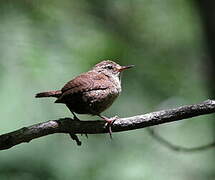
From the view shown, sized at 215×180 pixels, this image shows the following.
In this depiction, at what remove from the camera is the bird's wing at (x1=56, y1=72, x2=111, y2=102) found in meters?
3.59

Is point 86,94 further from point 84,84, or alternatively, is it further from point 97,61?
point 97,61

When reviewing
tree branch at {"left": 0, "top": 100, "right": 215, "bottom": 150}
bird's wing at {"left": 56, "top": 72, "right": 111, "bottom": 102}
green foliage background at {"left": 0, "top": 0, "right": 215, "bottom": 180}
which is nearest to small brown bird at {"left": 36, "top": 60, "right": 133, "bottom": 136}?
bird's wing at {"left": 56, "top": 72, "right": 111, "bottom": 102}

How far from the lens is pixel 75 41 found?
661 centimetres

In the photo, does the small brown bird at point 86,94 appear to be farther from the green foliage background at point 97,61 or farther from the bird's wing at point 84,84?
the green foliage background at point 97,61

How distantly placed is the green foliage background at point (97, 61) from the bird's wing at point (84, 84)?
53.6 inches

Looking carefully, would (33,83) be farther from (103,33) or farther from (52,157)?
(103,33)

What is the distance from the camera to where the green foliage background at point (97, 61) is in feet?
17.8

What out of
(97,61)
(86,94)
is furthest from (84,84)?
(97,61)

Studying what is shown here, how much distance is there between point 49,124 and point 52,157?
221 centimetres

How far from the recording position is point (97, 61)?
588 cm

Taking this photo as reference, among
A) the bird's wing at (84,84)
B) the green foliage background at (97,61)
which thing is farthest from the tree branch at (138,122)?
the green foliage background at (97,61)

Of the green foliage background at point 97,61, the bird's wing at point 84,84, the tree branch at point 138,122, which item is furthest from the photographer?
the green foliage background at point 97,61

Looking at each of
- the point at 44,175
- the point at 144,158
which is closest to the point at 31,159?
the point at 44,175

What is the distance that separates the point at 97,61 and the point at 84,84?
Result: 221 centimetres
